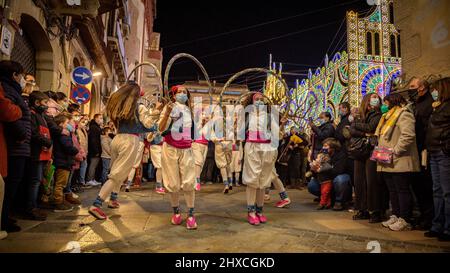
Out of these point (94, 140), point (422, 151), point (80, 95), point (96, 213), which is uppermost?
point (80, 95)

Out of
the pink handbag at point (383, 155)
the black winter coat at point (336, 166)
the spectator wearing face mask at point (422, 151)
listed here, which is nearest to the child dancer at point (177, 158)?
the pink handbag at point (383, 155)

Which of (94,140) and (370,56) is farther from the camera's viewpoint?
(370,56)

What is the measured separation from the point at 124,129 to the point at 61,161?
1.77 meters

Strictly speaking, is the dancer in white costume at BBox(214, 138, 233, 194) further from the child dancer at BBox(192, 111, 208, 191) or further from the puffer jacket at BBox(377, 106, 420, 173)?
the puffer jacket at BBox(377, 106, 420, 173)

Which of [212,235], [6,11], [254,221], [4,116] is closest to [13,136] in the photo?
[4,116]

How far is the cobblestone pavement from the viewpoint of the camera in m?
3.06

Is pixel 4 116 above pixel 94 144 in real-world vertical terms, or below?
above

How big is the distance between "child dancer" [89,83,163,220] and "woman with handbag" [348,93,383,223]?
3492mm

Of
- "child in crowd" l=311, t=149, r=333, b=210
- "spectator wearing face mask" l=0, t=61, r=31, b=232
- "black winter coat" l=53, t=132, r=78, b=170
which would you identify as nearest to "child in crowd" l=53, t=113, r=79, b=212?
"black winter coat" l=53, t=132, r=78, b=170

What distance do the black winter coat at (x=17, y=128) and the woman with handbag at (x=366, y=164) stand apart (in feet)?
16.7

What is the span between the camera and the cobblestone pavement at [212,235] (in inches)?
120

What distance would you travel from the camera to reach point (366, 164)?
16.1 feet

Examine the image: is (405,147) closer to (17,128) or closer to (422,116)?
(422,116)
